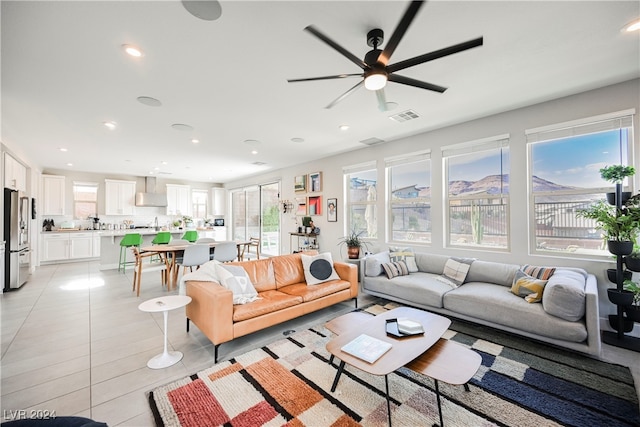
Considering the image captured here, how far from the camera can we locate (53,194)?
24.5 feet

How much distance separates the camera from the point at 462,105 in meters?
3.45

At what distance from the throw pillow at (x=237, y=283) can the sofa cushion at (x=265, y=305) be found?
0.29 feet

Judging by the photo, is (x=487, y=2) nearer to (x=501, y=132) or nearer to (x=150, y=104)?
(x=501, y=132)

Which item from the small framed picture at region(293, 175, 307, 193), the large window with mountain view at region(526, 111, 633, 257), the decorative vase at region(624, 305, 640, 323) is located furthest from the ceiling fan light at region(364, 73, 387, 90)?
the small framed picture at region(293, 175, 307, 193)

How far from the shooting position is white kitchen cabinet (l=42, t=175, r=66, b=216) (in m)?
7.36

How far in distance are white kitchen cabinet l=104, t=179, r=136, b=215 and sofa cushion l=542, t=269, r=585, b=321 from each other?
34.9 ft

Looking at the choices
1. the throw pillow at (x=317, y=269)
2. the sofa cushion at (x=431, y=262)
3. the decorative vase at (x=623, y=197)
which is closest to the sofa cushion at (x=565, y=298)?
the decorative vase at (x=623, y=197)

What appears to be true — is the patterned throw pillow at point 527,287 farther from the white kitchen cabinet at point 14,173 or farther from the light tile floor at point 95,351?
the white kitchen cabinet at point 14,173

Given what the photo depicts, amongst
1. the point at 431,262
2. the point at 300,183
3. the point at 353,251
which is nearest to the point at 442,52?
the point at 431,262

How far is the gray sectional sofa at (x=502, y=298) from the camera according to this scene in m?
2.35

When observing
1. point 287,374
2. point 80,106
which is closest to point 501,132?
point 287,374

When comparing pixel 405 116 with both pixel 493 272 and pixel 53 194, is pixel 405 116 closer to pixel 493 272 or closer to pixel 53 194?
pixel 493 272

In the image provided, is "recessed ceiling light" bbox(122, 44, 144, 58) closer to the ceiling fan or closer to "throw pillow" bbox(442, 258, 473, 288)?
the ceiling fan

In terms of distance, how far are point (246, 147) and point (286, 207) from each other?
2.43 meters
